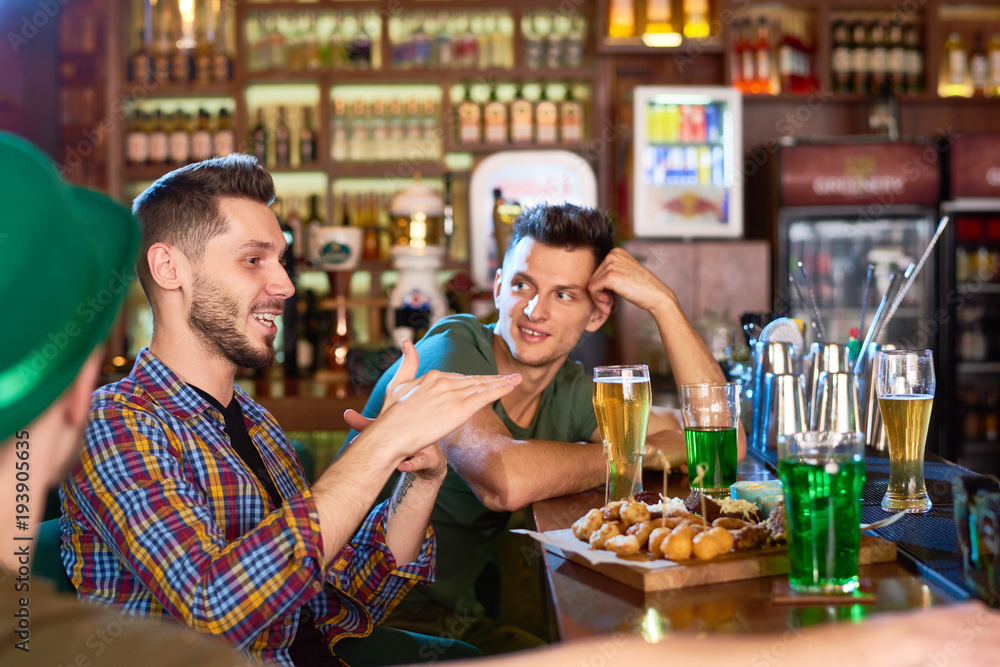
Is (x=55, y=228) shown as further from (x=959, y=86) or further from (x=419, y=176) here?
(x=959, y=86)

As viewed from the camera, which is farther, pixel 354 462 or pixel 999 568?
pixel 354 462

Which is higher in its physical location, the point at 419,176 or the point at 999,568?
the point at 419,176

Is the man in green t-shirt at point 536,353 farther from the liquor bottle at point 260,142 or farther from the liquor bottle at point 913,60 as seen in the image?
the liquor bottle at point 913,60

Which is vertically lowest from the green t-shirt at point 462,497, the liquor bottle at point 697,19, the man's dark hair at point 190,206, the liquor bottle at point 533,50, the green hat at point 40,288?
the green t-shirt at point 462,497

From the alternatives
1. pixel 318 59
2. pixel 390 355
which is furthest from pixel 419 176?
pixel 390 355

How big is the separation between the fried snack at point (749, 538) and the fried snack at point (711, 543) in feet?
0.06

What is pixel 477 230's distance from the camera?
5.26 metres

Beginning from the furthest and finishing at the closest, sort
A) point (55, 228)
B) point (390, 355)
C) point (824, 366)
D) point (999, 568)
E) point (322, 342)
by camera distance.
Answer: point (322, 342) → point (390, 355) → point (824, 366) → point (999, 568) → point (55, 228)

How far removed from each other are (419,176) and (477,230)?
0.49 meters

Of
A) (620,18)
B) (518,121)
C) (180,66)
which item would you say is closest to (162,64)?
(180,66)

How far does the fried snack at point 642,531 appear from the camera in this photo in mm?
1137

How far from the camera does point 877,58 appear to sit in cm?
540

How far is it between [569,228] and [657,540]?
102cm

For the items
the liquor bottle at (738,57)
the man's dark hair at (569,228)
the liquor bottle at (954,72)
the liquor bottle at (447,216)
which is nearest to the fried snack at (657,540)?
the man's dark hair at (569,228)
